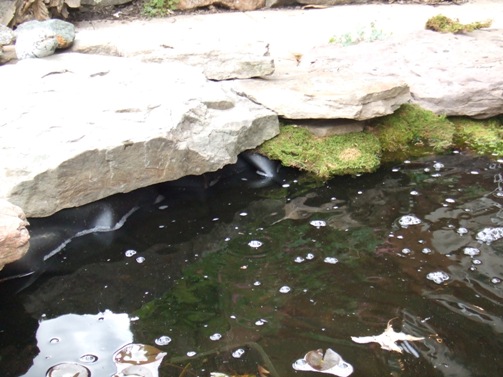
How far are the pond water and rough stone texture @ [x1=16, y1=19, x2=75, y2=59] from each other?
2.01 metres

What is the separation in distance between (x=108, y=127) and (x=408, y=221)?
102 inches

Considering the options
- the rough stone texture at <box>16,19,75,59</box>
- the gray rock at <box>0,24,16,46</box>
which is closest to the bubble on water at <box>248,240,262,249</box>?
the rough stone texture at <box>16,19,75,59</box>

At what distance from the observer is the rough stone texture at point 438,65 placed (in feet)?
21.9

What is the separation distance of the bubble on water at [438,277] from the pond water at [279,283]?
0.5 inches

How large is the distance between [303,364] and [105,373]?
1.15 meters

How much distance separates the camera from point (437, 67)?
23.3 ft

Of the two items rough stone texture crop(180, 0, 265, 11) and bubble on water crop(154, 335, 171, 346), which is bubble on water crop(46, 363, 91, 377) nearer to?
bubble on water crop(154, 335, 171, 346)

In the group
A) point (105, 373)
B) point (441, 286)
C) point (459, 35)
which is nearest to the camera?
point (105, 373)

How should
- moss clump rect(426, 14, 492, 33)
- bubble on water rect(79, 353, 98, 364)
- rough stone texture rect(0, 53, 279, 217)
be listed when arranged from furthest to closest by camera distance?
moss clump rect(426, 14, 492, 33) < rough stone texture rect(0, 53, 279, 217) < bubble on water rect(79, 353, 98, 364)

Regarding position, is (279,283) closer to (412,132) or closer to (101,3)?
(412,132)

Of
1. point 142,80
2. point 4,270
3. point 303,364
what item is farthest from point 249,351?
point 142,80

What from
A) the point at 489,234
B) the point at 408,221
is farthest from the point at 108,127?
the point at 489,234

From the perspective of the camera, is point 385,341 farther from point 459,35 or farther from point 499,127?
point 459,35

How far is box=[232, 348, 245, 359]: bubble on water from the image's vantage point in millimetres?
3787
